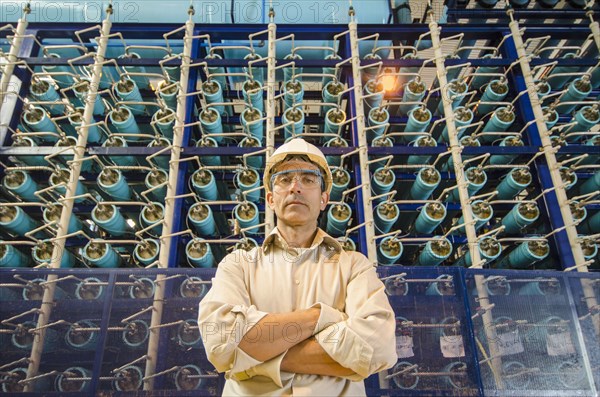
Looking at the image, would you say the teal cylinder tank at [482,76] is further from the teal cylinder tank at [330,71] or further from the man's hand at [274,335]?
the man's hand at [274,335]

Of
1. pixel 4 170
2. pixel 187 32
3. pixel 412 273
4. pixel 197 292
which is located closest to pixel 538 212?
pixel 412 273

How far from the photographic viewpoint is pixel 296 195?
1.34 metres

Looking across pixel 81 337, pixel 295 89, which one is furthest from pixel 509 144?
pixel 81 337

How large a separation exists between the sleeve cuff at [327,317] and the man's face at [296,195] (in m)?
0.31

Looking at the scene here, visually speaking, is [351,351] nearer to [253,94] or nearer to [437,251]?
[437,251]

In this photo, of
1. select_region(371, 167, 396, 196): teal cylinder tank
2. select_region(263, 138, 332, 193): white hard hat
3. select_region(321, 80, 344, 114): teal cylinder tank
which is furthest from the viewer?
select_region(321, 80, 344, 114): teal cylinder tank

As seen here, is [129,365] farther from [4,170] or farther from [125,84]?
[125,84]

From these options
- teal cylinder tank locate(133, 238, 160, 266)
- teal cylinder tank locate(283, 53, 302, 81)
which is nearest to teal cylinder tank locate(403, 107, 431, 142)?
teal cylinder tank locate(283, 53, 302, 81)

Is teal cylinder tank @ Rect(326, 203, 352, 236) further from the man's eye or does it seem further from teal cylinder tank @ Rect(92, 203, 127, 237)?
the man's eye

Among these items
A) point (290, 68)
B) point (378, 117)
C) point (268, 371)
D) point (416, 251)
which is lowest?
point (268, 371)

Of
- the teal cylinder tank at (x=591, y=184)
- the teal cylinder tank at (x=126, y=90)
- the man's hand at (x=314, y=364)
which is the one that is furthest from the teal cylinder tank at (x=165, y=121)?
the teal cylinder tank at (x=591, y=184)

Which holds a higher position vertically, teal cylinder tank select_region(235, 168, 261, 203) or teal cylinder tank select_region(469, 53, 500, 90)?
teal cylinder tank select_region(469, 53, 500, 90)

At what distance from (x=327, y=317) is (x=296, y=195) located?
1.34 feet

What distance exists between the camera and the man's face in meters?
1.34
